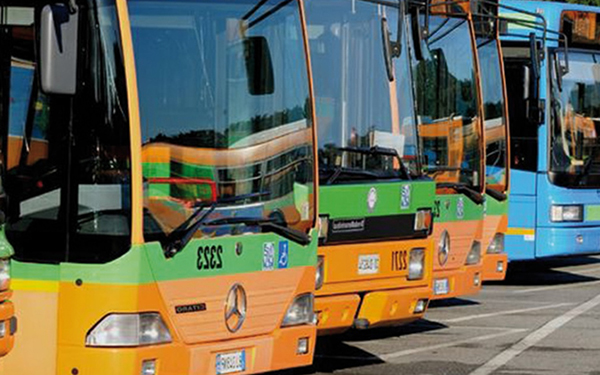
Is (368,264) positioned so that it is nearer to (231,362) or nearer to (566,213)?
(231,362)

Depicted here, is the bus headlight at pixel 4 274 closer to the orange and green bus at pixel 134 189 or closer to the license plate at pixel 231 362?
the orange and green bus at pixel 134 189

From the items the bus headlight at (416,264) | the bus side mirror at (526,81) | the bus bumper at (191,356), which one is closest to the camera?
the bus bumper at (191,356)

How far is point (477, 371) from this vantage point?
11.4m

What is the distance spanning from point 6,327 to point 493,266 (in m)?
8.30

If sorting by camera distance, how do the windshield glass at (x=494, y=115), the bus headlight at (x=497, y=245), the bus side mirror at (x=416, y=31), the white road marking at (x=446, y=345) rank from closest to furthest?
the bus side mirror at (x=416, y=31) < the white road marking at (x=446, y=345) < the bus headlight at (x=497, y=245) < the windshield glass at (x=494, y=115)

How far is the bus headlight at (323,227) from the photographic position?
34.6 ft

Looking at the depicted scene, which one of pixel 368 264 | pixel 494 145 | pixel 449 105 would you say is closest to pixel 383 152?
pixel 368 264

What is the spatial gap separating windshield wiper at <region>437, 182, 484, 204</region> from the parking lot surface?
124cm

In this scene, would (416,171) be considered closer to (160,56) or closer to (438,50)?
(438,50)

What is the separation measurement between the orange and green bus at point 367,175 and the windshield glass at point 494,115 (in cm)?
379

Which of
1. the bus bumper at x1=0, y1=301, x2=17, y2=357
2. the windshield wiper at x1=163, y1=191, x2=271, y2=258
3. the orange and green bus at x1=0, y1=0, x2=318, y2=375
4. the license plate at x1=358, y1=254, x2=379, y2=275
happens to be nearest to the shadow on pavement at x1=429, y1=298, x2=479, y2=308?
the license plate at x1=358, y1=254, x2=379, y2=275

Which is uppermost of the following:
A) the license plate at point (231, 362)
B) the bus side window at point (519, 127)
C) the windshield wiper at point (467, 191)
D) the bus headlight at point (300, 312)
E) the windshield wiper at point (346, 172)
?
the bus side window at point (519, 127)

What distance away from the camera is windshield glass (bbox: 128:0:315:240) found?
817 cm

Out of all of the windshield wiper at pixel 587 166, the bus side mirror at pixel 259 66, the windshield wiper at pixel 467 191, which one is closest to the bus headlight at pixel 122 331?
the bus side mirror at pixel 259 66
